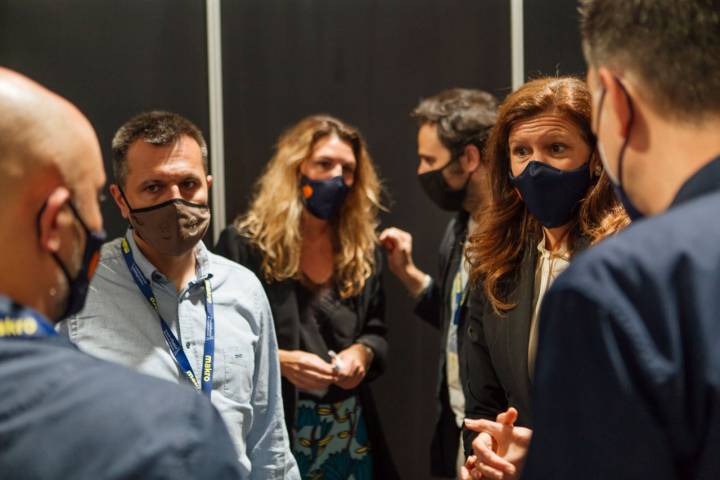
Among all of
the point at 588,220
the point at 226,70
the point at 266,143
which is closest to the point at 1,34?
the point at 226,70

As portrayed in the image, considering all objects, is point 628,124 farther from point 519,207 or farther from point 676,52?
point 519,207

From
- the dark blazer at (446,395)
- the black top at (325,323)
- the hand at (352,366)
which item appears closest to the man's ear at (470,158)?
the dark blazer at (446,395)

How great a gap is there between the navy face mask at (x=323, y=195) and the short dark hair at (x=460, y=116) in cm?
49

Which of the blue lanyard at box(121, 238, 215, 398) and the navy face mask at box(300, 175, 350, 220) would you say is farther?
the navy face mask at box(300, 175, 350, 220)

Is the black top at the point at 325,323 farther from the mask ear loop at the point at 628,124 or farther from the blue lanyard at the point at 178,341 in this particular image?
the mask ear loop at the point at 628,124

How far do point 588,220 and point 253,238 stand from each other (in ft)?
4.73

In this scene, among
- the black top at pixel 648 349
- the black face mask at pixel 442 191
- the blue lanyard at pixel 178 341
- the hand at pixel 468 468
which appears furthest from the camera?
the black face mask at pixel 442 191

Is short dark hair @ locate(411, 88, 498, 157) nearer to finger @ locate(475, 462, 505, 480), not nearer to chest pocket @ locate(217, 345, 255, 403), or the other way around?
chest pocket @ locate(217, 345, 255, 403)

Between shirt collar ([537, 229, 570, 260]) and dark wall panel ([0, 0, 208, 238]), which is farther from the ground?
dark wall panel ([0, 0, 208, 238])

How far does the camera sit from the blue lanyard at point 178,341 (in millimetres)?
2078

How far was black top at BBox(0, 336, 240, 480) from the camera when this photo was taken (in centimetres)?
89

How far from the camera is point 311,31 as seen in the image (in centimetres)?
355

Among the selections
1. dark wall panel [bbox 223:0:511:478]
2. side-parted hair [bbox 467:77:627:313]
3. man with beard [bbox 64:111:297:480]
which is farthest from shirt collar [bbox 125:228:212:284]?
dark wall panel [bbox 223:0:511:478]

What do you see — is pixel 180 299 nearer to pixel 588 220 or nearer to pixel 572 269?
pixel 588 220
